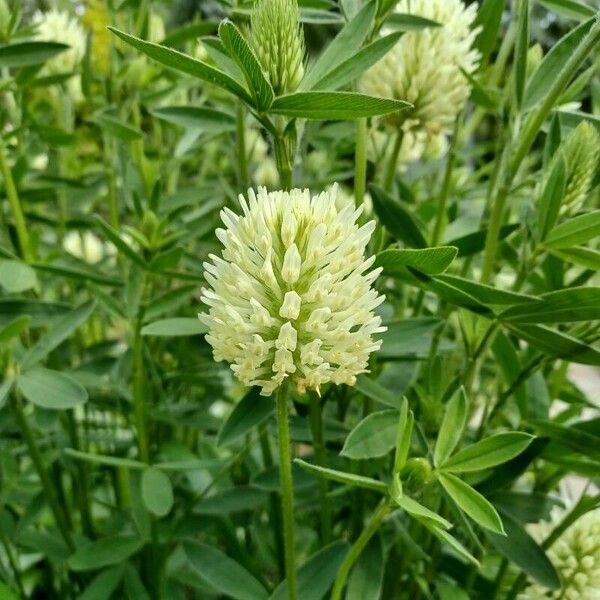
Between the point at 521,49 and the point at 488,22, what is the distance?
0.15 m

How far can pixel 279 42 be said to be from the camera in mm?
377

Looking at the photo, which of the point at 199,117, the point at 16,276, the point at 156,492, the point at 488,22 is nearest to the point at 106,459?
the point at 156,492

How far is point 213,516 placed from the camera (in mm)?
600


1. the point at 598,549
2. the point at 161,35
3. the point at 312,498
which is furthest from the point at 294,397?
the point at 161,35

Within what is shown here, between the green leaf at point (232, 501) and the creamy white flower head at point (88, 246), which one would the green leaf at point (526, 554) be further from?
the creamy white flower head at point (88, 246)

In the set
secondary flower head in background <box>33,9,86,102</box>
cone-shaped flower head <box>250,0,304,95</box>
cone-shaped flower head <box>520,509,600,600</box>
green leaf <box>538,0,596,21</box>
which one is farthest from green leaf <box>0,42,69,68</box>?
cone-shaped flower head <box>520,509,600,600</box>

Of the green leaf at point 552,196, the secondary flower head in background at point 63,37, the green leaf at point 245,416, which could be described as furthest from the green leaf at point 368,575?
the secondary flower head in background at point 63,37

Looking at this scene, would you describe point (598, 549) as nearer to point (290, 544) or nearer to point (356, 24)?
point (290, 544)

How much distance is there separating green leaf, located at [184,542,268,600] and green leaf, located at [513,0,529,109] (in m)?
0.33

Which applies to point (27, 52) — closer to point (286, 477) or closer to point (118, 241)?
point (118, 241)

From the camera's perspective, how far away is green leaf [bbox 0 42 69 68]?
0.58 metres

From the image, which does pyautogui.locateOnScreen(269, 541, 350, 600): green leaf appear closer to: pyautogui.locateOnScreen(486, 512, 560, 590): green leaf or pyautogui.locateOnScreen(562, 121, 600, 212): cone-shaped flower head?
pyautogui.locateOnScreen(486, 512, 560, 590): green leaf

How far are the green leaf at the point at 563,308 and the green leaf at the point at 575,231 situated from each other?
4 centimetres

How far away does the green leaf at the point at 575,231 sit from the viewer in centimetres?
41
